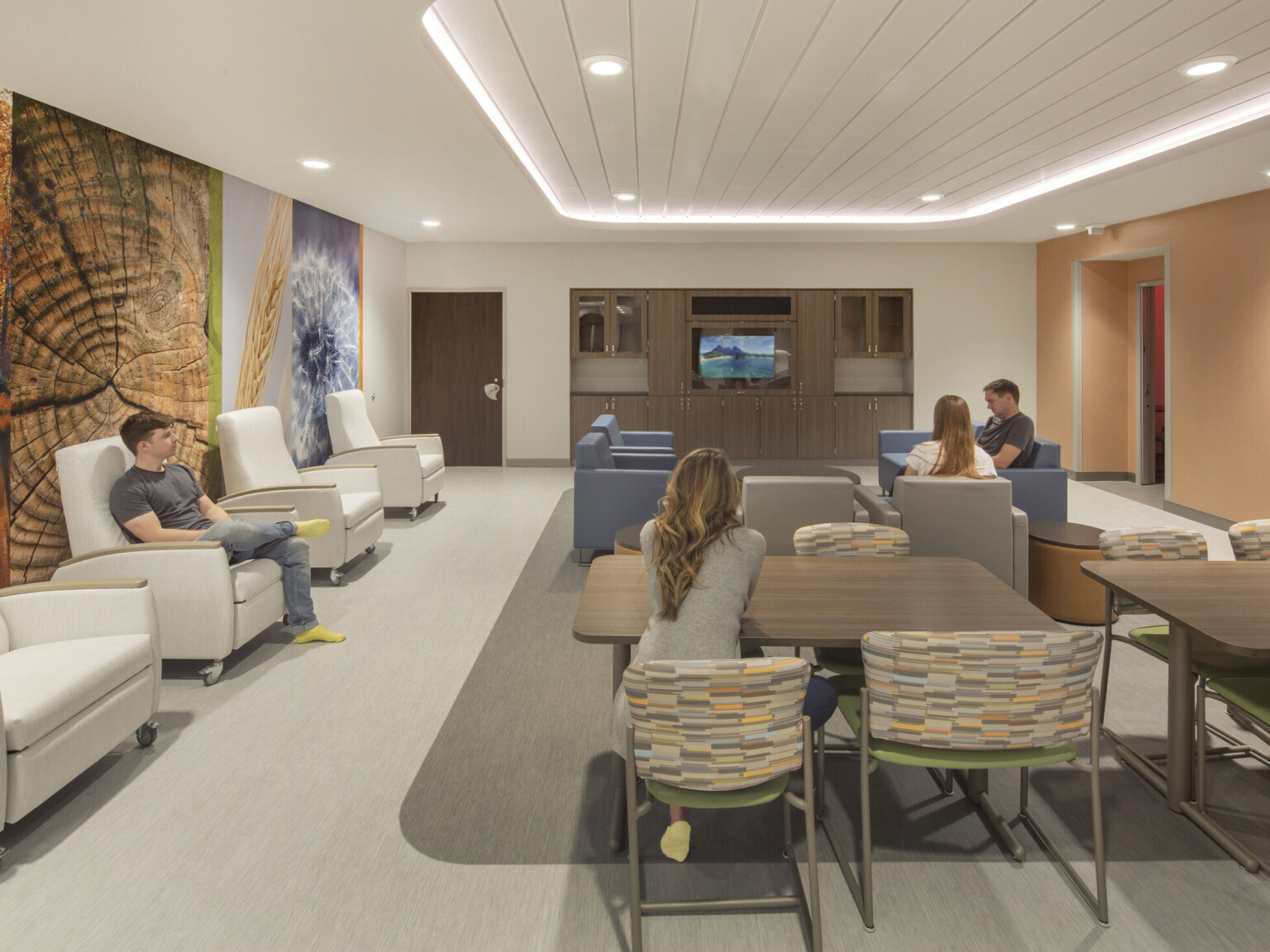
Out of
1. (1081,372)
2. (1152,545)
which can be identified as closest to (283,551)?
(1152,545)

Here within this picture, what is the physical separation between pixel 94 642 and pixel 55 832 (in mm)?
648

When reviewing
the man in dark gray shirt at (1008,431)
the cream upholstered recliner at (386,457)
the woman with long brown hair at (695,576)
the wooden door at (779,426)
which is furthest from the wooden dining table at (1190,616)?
the wooden door at (779,426)

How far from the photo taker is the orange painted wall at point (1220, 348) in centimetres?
700

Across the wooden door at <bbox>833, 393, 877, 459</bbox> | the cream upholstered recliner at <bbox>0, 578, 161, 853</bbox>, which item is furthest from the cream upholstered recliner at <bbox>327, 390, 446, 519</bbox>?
the wooden door at <bbox>833, 393, 877, 459</bbox>

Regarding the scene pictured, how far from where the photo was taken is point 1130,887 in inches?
95.1

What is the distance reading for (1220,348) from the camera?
745 centimetres

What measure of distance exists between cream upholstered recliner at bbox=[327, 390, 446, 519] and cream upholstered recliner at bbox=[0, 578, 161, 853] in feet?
14.2

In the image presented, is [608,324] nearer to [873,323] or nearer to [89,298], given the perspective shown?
[873,323]

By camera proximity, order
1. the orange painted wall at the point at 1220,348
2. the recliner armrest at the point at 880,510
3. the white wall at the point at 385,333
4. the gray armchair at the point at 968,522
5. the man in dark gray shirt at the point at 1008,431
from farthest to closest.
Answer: the white wall at the point at 385,333, the orange painted wall at the point at 1220,348, the man in dark gray shirt at the point at 1008,431, the recliner armrest at the point at 880,510, the gray armchair at the point at 968,522

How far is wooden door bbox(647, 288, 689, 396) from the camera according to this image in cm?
1088

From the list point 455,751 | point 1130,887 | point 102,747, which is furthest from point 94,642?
point 1130,887

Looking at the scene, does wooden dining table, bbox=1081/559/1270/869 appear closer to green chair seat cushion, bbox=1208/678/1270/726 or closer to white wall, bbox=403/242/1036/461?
green chair seat cushion, bbox=1208/678/1270/726

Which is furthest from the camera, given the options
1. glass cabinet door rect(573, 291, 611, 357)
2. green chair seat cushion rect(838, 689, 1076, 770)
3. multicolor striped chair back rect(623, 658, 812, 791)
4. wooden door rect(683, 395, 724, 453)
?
wooden door rect(683, 395, 724, 453)

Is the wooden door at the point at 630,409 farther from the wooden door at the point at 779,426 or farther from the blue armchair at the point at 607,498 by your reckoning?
the blue armchair at the point at 607,498
